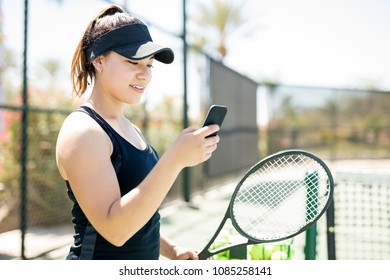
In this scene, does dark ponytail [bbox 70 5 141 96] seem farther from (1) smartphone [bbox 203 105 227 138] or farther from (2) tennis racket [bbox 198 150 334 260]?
(2) tennis racket [bbox 198 150 334 260]

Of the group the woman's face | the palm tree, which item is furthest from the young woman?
the palm tree

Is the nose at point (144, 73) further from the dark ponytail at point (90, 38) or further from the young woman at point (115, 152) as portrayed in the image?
the dark ponytail at point (90, 38)

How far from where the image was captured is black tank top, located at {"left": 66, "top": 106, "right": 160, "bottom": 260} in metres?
1.17

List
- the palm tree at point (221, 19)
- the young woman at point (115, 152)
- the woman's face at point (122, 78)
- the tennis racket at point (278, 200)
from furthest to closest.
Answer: the palm tree at point (221, 19), the tennis racket at point (278, 200), the woman's face at point (122, 78), the young woman at point (115, 152)

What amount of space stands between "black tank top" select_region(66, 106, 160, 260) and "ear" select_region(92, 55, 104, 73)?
12 cm

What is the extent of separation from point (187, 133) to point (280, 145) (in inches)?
450

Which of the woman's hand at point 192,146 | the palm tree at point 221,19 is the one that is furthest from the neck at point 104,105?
the palm tree at point 221,19

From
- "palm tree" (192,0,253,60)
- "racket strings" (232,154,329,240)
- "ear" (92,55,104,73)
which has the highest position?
"palm tree" (192,0,253,60)

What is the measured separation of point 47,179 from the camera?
4.99 meters

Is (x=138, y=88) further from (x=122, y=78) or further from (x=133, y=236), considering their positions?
(x=133, y=236)

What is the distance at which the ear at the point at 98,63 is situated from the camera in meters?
1.25

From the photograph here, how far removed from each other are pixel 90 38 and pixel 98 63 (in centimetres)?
8

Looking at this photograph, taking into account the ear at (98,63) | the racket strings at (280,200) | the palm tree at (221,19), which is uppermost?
the palm tree at (221,19)
